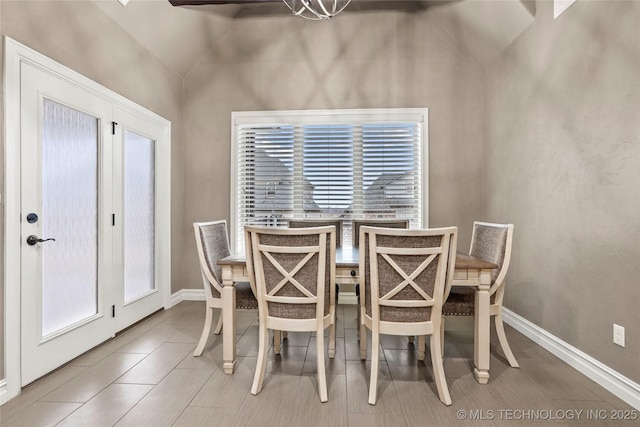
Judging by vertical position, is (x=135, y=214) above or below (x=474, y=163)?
below

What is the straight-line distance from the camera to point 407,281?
184 cm

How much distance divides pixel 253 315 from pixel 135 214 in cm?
158

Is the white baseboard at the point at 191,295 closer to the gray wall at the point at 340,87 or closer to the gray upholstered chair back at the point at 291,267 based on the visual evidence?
the gray wall at the point at 340,87

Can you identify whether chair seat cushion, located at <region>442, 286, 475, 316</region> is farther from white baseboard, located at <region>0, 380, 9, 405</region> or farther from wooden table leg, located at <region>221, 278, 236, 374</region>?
white baseboard, located at <region>0, 380, 9, 405</region>

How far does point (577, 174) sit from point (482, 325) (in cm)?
130

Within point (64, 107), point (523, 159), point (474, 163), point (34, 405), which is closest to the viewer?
point (34, 405)

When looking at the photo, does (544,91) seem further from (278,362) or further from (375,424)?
(278,362)

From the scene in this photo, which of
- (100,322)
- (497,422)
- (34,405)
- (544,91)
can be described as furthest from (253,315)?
(544,91)

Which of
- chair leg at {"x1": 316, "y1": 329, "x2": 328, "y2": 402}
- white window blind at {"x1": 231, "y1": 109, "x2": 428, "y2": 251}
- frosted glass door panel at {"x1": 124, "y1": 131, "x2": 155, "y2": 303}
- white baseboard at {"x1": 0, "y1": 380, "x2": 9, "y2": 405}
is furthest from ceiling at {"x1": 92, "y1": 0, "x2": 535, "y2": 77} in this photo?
chair leg at {"x1": 316, "y1": 329, "x2": 328, "y2": 402}

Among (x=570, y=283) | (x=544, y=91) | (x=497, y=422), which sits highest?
(x=544, y=91)

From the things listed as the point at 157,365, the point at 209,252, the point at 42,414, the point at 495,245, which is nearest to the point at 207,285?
the point at 209,252

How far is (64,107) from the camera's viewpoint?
2.31 metres

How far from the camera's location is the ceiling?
2.87m

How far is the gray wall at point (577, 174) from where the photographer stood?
1.88 meters
